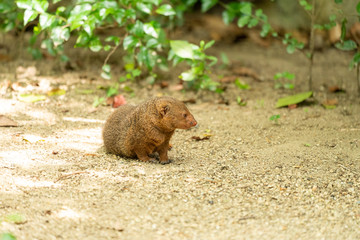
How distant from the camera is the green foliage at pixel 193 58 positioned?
5.30 metres

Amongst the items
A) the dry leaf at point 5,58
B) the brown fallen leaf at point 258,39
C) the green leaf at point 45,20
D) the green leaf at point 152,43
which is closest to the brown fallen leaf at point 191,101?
the green leaf at point 152,43

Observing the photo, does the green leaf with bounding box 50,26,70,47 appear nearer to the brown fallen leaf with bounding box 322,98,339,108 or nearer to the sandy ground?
the sandy ground

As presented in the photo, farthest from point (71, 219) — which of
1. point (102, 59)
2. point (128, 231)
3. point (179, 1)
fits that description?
point (179, 1)

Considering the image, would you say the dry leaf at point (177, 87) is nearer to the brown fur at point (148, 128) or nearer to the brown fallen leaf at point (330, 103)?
the brown fallen leaf at point (330, 103)

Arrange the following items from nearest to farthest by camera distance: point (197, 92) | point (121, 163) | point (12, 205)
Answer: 1. point (12, 205)
2. point (121, 163)
3. point (197, 92)

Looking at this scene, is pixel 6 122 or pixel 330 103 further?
pixel 330 103

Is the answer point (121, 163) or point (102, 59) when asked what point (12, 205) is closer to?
point (121, 163)

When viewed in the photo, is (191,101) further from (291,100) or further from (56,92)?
(56,92)

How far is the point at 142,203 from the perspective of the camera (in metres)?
3.04

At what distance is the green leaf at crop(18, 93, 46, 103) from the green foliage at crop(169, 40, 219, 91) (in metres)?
1.60

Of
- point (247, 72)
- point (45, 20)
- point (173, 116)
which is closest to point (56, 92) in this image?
point (45, 20)

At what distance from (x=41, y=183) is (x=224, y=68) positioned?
14.8 feet

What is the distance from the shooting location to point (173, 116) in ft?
12.4

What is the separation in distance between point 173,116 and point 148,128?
9.4 inches
